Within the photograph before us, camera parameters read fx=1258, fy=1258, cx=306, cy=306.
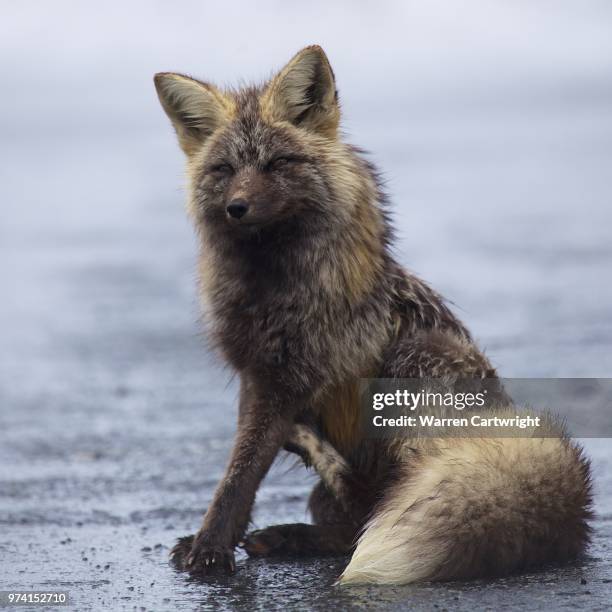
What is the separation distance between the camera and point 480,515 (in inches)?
201

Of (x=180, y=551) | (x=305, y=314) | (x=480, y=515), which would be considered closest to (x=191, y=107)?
(x=305, y=314)

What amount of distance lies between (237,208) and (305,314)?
24.5 inches

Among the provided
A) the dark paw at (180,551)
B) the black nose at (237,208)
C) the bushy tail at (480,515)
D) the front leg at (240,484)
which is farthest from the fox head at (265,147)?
the dark paw at (180,551)

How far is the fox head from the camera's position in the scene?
19.3ft

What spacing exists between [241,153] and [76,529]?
2.40m

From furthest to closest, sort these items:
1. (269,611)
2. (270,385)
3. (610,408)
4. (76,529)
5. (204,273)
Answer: (610,408), (76,529), (204,273), (270,385), (269,611)

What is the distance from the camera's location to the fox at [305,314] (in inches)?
226

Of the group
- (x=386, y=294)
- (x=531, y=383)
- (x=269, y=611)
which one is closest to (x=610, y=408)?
(x=531, y=383)

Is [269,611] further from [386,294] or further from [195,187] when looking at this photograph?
[195,187]

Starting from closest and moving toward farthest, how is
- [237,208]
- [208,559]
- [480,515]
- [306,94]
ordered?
1. [480,515]
2. [208,559]
3. [237,208]
4. [306,94]

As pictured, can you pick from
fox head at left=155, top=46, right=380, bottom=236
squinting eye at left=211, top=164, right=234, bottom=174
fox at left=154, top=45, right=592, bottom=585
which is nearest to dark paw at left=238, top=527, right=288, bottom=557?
fox at left=154, top=45, right=592, bottom=585

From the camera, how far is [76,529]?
6949 mm

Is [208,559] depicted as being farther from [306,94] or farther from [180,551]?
[306,94]

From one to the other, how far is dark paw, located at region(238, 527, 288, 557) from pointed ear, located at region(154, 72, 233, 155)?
1.94m
